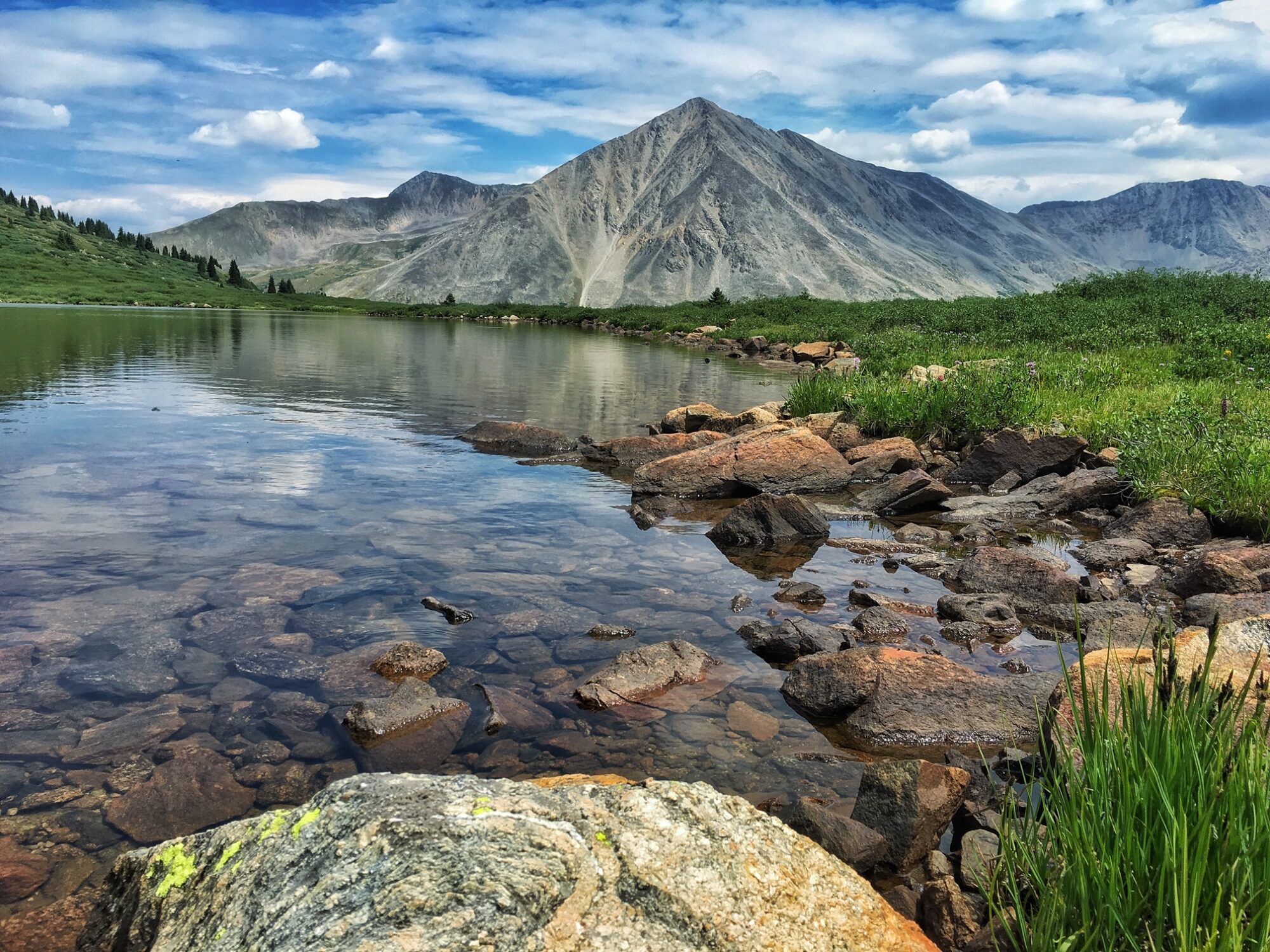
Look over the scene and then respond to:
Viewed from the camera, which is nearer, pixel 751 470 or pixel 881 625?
pixel 881 625

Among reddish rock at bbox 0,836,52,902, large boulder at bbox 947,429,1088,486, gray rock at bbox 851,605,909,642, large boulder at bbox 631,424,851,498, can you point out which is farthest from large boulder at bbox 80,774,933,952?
large boulder at bbox 947,429,1088,486

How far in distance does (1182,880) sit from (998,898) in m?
1.13

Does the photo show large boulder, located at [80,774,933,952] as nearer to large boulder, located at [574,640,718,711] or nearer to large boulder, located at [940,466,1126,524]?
large boulder, located at [574,640,718,711]

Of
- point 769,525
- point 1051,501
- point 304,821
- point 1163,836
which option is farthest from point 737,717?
point 1051,501

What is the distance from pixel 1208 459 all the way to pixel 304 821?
15.3 metres

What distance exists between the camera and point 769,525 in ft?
45.7

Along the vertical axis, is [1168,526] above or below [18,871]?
above

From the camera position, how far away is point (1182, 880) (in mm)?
2775

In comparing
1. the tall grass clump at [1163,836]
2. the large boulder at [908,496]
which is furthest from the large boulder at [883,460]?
the tall grass clump at [1163,836]

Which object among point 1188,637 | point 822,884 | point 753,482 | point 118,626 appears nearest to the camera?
point 822,884

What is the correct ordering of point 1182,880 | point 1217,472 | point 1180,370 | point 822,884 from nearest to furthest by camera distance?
point 1182,880 → point 822,884 → point 1217,472 → point 1180,370

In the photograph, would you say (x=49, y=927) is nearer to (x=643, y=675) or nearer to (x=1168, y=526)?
(x=643, y=675)

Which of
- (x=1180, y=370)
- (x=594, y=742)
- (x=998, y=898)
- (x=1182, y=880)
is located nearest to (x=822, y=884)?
(x=998, y=898)

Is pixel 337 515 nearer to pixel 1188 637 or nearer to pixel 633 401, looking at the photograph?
pixel 1188 637
